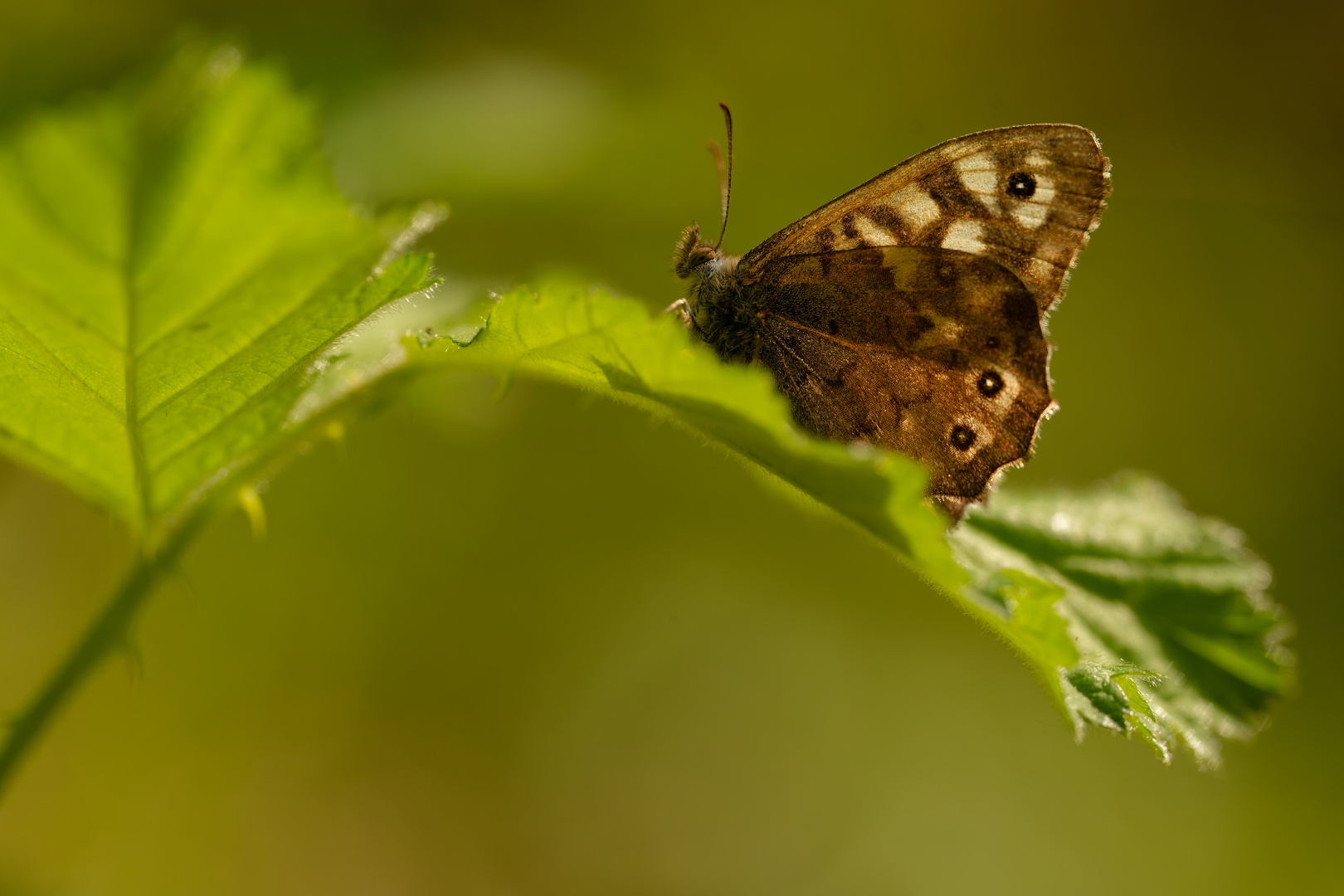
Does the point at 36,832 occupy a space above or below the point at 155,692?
below

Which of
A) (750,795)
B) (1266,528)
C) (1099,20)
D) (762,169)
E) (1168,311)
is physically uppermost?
(1099,20)

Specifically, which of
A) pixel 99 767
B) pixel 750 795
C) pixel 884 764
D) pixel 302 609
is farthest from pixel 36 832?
pixel 884 764

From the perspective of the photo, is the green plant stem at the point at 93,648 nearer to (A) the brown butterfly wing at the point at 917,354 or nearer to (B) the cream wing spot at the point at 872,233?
(A) the brown butterfly wing at the point at 917,354

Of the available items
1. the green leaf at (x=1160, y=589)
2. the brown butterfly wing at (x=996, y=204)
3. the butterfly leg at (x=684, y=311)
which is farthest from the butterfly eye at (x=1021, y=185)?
the butterfly leg at (x=684, y=311)

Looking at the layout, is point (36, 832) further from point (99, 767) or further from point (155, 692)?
point (155, 692)

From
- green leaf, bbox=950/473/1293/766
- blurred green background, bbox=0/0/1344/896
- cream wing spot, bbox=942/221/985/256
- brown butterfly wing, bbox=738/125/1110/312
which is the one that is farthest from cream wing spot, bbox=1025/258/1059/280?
blurred green background, bbox=0/0/1344/896

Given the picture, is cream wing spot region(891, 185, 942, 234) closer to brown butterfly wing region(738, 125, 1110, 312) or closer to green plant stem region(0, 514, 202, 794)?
brown butterfly wing region(738, 125, 1110, 312)

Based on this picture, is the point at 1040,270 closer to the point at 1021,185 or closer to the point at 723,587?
the point at 1021,185

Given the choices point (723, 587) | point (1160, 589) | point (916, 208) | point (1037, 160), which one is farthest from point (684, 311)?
point (723, 587)
